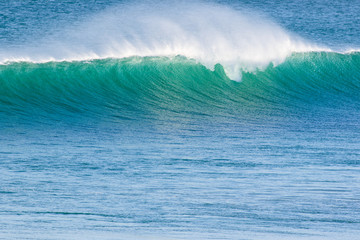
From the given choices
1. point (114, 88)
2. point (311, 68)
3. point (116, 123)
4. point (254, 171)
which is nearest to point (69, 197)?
point (254, 171)

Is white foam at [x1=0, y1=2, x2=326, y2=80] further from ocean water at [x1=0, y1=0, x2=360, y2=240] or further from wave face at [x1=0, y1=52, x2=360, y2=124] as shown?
wave face at [x1=0, y1=52, x2=360, y2=124]

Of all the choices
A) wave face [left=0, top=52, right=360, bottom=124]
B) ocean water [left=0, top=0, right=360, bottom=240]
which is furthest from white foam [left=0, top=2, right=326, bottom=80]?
wave face [left=0, top=52, right=360, bottom=124]

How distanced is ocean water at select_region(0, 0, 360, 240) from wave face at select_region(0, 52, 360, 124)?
4cm

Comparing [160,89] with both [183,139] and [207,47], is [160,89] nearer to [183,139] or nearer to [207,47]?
[207,47]

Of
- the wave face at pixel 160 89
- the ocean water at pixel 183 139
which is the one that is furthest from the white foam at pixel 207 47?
the wave face at pixel 160 89

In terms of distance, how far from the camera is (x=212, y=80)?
1558cm

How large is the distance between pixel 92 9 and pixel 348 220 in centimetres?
2932

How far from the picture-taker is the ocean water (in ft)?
22.5

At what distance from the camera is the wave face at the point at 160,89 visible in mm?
13391

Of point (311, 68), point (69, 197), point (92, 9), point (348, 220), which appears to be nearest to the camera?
point (348, 220)

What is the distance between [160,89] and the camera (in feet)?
49.2

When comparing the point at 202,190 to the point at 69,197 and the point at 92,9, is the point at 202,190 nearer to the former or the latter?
the point at 69,197

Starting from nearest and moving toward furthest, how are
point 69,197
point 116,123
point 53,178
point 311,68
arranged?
point 69,197, point 53,178, point 116,123, point 311,68

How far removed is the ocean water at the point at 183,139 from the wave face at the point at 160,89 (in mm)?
40
